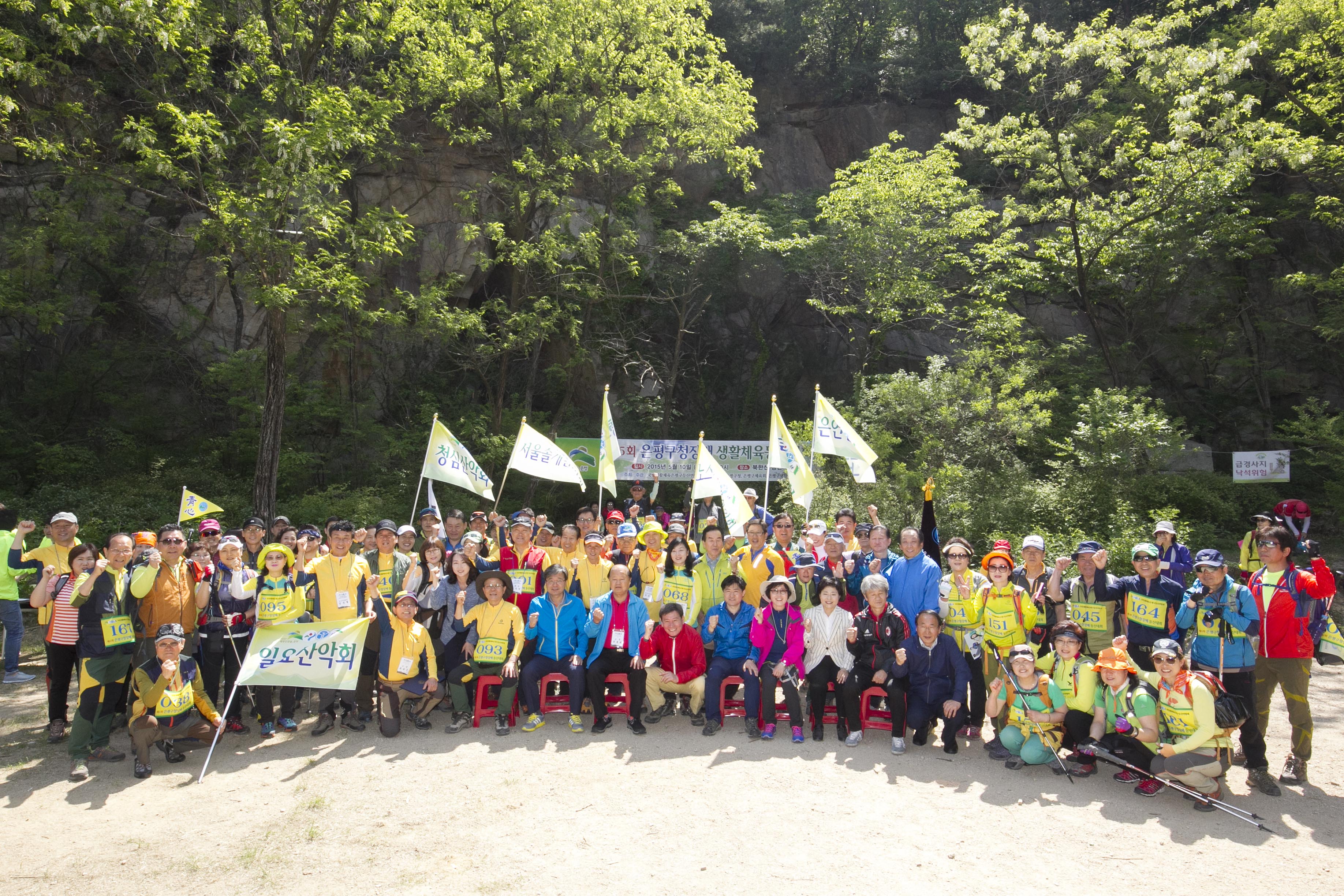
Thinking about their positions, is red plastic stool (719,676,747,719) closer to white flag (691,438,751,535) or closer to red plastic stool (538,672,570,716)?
red plastic stool (538,672,570,716)

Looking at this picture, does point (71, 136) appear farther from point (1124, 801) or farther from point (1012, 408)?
point (1124, 801)

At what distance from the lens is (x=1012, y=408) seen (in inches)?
539

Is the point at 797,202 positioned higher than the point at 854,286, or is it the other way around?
the point at 797,202

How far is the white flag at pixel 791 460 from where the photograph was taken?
9.28 meters

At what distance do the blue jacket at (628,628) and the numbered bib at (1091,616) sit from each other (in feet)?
11.6

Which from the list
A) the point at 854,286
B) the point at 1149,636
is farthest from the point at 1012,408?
the point at 1149,636

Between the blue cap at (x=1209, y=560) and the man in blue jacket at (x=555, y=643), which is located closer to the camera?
the blue cap at (x=1209, y=560)

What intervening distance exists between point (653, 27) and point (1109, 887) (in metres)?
16.7

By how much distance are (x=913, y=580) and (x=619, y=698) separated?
2.77 metres

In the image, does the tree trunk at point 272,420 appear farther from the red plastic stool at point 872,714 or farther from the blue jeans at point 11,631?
the red plastic stool at point 872,714

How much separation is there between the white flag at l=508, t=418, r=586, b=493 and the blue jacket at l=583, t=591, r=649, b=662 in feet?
8.04

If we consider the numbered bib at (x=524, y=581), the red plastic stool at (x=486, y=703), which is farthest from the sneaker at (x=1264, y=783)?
the numbered bib at (x=524, y=581)

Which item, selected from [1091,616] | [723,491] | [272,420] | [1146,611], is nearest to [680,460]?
[723,491]

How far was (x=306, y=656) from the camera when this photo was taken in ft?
21.2
